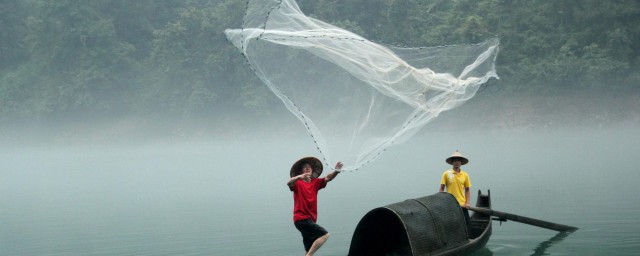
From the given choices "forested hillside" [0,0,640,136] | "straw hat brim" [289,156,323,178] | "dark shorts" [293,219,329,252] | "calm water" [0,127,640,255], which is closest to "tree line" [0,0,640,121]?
"forested hillside" [0,0,640,136]

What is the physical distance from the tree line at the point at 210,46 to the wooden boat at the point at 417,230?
29648mm

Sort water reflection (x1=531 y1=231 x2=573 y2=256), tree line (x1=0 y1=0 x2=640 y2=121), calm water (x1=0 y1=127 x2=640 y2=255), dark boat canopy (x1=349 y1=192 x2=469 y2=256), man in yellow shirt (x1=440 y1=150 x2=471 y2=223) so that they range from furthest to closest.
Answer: tree line (x1=0 y1=0 x2=640 y2=121)
calm water (x1=0 y1=127 x2=640 y2=255)
water reflection (x1=531 y1=231 x2=573 y2=256)
man in yellow shirt (x1=440 y1=150 x2=471 y2=223)
dark boat canopy (x1=349 y1=192 x2=469 y2=256)

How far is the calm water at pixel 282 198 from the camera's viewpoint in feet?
46.2

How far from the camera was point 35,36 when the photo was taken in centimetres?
6431

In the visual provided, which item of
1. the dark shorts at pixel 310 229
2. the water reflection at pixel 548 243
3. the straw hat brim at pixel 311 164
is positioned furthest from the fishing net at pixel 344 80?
the water reflection at pixel 548 243

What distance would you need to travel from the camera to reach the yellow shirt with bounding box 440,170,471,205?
11633mm

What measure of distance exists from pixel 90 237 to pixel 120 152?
36141 mm

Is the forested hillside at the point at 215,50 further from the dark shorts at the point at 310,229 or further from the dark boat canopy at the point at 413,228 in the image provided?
the dark shorts at the point at 310,229

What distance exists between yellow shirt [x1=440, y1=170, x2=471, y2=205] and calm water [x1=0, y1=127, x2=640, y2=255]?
93 centimetres

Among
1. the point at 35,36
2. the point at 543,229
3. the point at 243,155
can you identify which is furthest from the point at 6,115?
the point at 543,229

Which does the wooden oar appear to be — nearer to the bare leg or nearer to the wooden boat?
the wooden boat

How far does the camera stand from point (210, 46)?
54.7 metres

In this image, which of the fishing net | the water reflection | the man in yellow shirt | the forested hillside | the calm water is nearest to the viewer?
the fishing net

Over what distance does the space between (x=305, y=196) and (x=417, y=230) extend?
1446 millimetres
